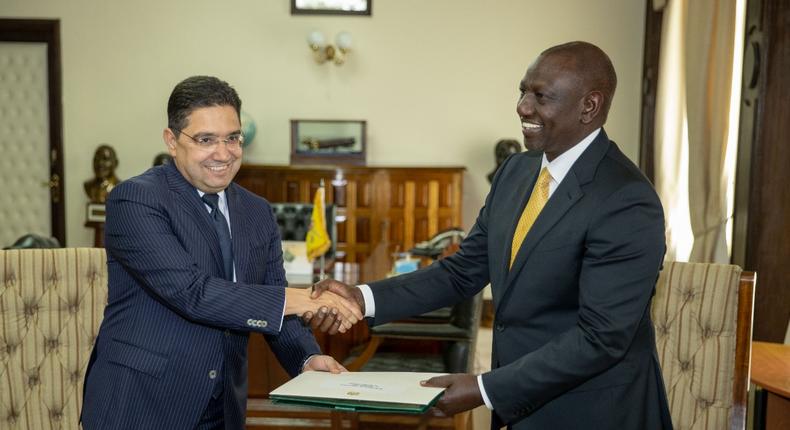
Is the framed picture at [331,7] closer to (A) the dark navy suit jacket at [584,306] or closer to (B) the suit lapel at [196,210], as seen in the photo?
(B) the suit lapel at [196,210]

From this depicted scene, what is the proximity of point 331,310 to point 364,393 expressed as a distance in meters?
0.50

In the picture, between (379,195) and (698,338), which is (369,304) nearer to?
(698,338)

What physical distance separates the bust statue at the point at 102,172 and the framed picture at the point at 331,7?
2.46 meters

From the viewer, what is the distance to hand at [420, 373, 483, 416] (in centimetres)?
187

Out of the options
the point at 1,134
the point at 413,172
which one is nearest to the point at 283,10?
the point at 413,172

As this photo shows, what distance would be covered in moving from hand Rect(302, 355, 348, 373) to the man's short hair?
2.45 feet

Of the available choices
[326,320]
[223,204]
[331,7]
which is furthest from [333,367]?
[331,7]

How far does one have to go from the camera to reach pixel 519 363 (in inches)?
72.4

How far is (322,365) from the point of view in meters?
2.23

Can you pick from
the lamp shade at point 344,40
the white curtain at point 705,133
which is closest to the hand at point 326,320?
the white curtain at point 705,133

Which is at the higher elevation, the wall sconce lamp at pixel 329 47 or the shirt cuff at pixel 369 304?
the wall sconce lamp at pixel 329 47

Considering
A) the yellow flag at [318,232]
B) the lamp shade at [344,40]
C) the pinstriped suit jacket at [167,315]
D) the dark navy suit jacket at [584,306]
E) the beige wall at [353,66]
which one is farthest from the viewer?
the beige wall at [353,66]

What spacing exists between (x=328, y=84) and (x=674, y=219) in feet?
12.8

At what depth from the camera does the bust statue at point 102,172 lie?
8297 millimetres
